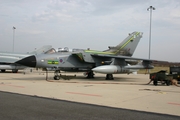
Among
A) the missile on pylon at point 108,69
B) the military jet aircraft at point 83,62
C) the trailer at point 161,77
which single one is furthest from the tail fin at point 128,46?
the trailer at point 161,77

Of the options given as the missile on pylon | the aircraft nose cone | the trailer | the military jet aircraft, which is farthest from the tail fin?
the aircraft nose cone

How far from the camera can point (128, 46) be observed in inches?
800

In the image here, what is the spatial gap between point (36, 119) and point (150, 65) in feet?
48.4

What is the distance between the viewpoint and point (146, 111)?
5711mm

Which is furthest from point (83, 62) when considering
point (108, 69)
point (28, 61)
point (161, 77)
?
point (161, 77)

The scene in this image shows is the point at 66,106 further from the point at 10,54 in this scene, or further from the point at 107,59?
the point at 10,54

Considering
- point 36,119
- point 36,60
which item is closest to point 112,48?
point 36,60

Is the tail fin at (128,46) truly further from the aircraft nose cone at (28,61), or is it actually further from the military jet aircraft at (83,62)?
the aircraft nose cone at (28,61)

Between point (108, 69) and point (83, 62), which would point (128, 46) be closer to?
point (108, 69)

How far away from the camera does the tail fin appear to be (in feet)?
65.9

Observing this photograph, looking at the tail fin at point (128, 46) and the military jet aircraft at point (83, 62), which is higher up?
the tail fin at point (128, 46)

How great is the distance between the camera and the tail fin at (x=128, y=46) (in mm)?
20094

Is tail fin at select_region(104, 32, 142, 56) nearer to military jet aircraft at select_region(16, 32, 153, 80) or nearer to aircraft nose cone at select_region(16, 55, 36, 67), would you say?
military jet aircraft at select_region(16, 32, 153, 80)

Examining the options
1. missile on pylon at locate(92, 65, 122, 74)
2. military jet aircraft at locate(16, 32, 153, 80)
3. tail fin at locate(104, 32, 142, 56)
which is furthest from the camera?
tail fin at locate(104, 32, 142, 56)
